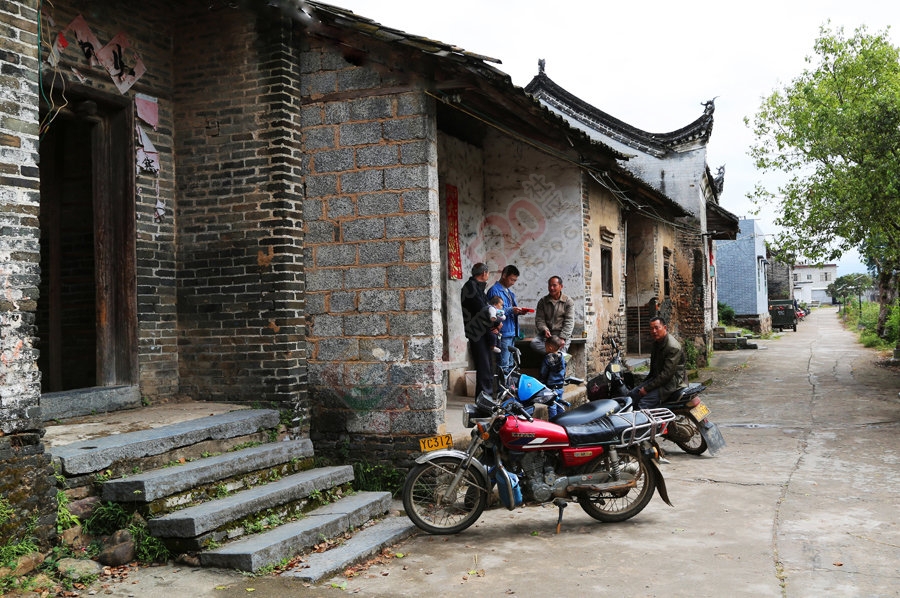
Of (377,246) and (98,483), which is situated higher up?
(377,246)

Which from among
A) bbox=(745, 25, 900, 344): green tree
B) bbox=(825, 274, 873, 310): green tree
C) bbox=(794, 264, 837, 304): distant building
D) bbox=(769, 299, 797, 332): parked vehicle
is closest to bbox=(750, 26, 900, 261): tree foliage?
bbox=(745, 25, 900, 344): green tree

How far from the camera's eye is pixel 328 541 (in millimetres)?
5246

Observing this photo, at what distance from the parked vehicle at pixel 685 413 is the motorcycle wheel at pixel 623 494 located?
7.04 ft

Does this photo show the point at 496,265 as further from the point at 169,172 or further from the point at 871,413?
the point at 871,413

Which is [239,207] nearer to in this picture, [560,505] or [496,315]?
[496,315]

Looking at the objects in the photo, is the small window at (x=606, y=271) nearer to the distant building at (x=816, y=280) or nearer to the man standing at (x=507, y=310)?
the man standing at (x=507, y=310)

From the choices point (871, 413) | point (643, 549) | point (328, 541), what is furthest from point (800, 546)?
point (871, 413)

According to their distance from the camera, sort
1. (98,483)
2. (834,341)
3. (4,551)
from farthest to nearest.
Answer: (834,341) → (98,483) → (4,551)

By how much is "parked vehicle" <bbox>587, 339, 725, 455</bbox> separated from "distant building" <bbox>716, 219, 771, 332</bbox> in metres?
24.8

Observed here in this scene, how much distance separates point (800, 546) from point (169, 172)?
6.19 m

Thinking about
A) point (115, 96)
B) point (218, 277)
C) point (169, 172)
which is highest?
point (115, 96)

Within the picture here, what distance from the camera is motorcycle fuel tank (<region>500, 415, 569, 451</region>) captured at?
18.0 ft

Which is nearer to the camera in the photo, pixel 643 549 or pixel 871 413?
pixel 643 549

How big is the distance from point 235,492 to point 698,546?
10.8 ft
